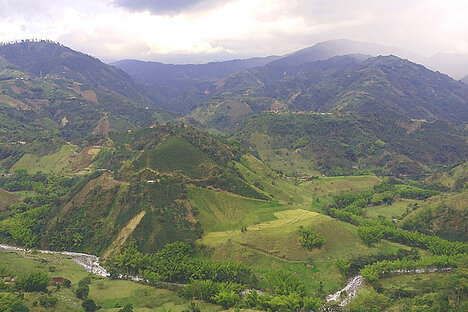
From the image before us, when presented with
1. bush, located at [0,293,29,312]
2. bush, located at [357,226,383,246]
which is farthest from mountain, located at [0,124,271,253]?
bush, located at [0,293,29,312]

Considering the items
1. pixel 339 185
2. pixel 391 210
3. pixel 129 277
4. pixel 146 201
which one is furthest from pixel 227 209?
pixel 339 185

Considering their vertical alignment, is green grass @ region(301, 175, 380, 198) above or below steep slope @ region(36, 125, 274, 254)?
below

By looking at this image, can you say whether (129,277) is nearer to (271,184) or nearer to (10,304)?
(10,304)

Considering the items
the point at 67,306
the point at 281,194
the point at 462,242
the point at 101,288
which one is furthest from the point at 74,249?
the point at 462,242

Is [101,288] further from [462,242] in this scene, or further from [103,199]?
[462,242]

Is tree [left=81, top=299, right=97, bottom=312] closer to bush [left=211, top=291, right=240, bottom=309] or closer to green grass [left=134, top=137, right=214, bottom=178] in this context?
bush [left=211, top=291, right=240, bottom=309]

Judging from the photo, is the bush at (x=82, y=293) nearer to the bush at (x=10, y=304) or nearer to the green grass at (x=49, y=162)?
the bush at (x=10, y=304)

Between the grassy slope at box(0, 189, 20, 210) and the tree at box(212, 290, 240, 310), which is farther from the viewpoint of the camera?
the grassy slope at box(0, 189, 20, 210)

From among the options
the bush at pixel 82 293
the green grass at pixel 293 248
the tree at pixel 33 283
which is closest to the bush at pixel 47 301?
the tree at pixel 33 283
